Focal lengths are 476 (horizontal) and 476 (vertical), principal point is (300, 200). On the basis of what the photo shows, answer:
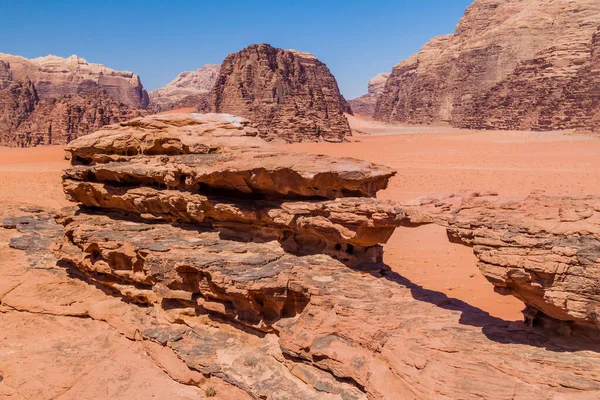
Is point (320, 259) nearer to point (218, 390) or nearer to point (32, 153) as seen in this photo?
point (218, 390)

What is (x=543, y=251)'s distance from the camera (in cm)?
473

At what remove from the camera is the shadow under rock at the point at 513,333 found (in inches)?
189

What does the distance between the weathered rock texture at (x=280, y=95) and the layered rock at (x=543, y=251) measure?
36448 mm

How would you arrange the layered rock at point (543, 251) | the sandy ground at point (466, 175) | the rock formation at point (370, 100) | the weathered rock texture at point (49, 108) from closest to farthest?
the layered rock at point (543, 251)
the sandy ground at point (466, 175)
the weathered rock texture at point (49, 108)
the rock formation at point (370, 100)

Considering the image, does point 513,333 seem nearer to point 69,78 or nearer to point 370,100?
point 69,78

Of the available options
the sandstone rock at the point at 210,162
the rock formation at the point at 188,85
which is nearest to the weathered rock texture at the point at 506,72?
the sandstone rock at the point at 210,162

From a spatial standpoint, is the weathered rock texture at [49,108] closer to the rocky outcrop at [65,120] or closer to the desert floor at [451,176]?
the rocky outcrop at [65,120]

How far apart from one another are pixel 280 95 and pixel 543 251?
181 ft

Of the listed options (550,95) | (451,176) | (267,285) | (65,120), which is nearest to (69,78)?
(65,120)

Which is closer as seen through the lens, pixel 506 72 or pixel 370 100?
pixel 506 72

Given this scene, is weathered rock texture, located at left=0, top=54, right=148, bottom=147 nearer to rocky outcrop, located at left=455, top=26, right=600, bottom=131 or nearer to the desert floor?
the desert floor

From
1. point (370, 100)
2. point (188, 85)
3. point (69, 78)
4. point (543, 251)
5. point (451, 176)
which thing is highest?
point (188, 85)

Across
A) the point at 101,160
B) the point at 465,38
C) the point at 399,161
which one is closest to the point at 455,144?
the point at 399,161

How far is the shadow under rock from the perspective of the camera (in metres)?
4.81
